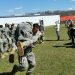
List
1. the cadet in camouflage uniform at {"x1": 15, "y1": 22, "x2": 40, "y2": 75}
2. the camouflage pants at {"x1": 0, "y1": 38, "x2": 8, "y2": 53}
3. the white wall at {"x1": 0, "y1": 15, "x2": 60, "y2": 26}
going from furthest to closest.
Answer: the white wall at {"x1": 0, "y1": 15, "x2": 60, "y2": 26} → the camouflage pants at {"x1": 0, "y1": 38, "x2": 8, "y2": 53} → the cadet in camouflage uniform at {"x1": 15, "y1": 22, "x2": 40, "y2": 75}

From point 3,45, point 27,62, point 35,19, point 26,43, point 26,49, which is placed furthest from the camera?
point 35,19

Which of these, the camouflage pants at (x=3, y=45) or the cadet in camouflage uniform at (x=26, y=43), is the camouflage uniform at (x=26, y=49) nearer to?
the cadet in camouflage uniform at (x=26, y=43)

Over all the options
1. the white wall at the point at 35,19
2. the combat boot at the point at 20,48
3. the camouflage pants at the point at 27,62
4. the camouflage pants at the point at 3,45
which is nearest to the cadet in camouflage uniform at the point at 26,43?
the camouflage pants at the point at 27,62

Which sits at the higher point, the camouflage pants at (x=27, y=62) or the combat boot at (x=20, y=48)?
the combat boot at (x=20, y=48)

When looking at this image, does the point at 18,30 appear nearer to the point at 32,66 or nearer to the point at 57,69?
the point at 32,66

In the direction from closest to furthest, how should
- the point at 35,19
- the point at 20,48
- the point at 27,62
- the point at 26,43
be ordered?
the point at 20,48
the point at 26,43
the point at 27,62
the point at 35,19

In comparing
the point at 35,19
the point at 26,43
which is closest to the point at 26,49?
the point at 26,43

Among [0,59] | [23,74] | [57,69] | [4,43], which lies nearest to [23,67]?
[23,74]

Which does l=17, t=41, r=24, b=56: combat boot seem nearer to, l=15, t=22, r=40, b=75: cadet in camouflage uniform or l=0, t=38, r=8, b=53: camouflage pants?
l=15, t=22, r=40, b=75: cadet in camouflage uniform

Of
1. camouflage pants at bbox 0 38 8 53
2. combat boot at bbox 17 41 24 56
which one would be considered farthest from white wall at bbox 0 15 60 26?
combat boot at bbox 17 41 24 56

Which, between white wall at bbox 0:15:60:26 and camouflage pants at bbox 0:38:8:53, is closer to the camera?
camouflage pants at bbox 0:38:8:53

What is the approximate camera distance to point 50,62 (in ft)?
54.0

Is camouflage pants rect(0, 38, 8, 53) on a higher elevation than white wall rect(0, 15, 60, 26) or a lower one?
higher

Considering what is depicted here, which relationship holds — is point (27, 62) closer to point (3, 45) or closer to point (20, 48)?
point (20, 48)
